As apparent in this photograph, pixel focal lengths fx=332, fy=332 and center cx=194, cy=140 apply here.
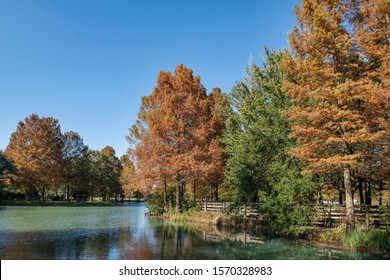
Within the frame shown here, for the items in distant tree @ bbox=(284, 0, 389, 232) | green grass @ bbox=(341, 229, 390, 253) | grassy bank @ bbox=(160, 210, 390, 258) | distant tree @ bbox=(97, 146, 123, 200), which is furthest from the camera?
distant tree @ bbox=(97, 146, 123, 200)

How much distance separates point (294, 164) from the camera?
21.7 meters

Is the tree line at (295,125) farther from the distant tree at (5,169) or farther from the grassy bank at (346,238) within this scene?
the distant tree at (5,169)

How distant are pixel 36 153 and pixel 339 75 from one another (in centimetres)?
5581

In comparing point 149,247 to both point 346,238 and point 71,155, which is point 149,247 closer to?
point 346,238

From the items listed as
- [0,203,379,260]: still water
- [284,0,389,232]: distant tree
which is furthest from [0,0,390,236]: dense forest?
[0,203,379,260]: still water

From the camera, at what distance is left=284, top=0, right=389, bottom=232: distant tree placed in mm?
15328

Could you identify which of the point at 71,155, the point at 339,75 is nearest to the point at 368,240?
the point at 339,75

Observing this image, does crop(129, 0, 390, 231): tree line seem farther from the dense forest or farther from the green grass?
the green grass

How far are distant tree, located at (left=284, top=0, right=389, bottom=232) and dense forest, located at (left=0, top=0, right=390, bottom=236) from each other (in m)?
0.05

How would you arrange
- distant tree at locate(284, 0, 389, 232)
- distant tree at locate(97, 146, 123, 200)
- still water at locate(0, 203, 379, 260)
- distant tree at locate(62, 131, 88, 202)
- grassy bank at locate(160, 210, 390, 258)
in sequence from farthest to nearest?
distant tree at locate(97, 146, 123, 200) < distant tree at locate(62, 131, 88, 202) < distant tree at locate(284, 0, 389, 232) < grassy bank at locate(160, 210, 390, 258) < still water at locate(0, 203, 379, 260)

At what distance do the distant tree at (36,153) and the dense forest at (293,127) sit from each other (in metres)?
29.7

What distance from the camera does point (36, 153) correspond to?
59.2 m

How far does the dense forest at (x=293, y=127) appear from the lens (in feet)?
52.3
